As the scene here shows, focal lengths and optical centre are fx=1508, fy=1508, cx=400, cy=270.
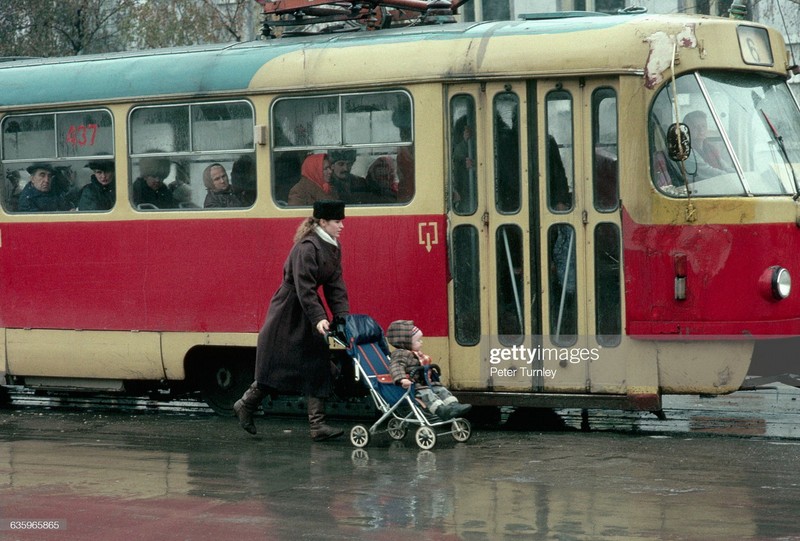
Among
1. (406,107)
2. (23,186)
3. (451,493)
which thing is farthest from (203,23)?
(451,493)

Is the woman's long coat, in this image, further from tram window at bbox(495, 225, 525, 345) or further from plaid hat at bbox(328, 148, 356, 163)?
tram window at bbox(495, 225, 525, 345)

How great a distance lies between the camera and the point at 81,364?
43.4ft

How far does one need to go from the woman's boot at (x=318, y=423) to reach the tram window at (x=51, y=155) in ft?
9.85

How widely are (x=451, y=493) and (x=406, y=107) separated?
12.3ft

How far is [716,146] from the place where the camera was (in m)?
11.0

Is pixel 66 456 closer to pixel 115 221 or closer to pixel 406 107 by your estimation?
pixel 115 221

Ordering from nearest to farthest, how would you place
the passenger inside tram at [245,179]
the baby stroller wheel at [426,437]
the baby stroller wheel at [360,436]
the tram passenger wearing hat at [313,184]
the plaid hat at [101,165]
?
the baby stroller wheel at [426,437]
the baby stroller wheel at [360,436]
the tram passenger wearing hat at [313,184]
the passenger inside tram at [245,179]
the plaid hat at [101,165]

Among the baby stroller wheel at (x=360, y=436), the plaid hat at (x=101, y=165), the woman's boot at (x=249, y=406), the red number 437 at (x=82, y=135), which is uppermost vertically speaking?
the red number 437 at (x=82, y=135)

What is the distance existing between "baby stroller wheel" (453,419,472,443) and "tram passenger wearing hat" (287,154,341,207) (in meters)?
2.22

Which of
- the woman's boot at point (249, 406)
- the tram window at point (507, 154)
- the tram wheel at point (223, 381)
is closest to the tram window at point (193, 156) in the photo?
the tram wheel at point (223, 381)

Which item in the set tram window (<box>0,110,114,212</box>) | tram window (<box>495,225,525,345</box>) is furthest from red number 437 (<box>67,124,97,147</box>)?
tram window (<box>495,225,525,345</box>)

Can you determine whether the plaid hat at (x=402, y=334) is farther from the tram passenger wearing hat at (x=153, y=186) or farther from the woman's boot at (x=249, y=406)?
the tram passenger wearing hat at (x=153, y=186)

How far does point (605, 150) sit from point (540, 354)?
1597mm

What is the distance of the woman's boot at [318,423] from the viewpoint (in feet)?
36.9
